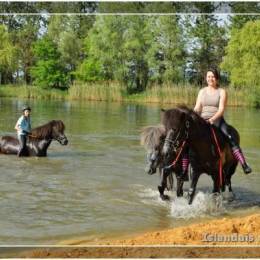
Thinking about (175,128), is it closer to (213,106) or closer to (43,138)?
(213,106)

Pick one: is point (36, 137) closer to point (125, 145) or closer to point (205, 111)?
point (125, 145)

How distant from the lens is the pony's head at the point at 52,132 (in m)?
15.2

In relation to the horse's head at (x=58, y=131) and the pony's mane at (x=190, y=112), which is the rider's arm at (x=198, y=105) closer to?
the pony's mane at (x=190, y=112)

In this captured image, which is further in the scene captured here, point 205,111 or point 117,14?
point 205,111

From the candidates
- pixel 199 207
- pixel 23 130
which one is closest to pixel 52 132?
pixel 23 130

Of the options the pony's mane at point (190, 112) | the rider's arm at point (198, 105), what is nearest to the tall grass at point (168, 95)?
the rider's arm at point (198, 105)

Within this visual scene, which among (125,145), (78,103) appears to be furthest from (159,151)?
(125,145)

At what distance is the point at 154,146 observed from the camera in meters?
9.83

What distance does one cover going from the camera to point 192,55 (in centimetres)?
909

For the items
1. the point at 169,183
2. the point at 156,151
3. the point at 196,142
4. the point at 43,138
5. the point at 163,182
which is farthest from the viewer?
the point at 43,138

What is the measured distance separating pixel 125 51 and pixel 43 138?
6589mm

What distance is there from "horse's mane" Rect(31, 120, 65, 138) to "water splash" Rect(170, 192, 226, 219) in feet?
19.4

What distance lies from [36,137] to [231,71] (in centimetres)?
737

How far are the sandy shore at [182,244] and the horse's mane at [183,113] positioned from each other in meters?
1.80
